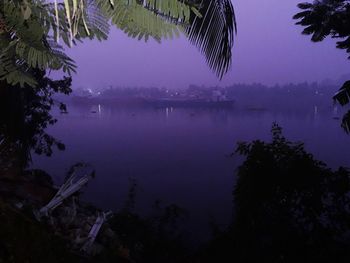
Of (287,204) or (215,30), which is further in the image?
(287,204)

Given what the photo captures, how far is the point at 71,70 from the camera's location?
1807 millimetres

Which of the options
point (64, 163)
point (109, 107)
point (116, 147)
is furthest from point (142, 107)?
point (64, 163)

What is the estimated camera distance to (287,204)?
22.6 feet

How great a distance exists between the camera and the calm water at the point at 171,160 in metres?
28.0

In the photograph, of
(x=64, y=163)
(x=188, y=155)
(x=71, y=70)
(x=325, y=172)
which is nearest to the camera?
(x=71, y=70)

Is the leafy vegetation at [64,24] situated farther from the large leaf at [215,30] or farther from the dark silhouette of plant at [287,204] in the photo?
the dark silhouette of plant at [287,204]

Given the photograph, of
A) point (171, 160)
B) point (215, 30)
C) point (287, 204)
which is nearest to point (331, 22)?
point (287, 204)

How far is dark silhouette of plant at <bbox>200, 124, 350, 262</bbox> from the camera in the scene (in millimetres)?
6621

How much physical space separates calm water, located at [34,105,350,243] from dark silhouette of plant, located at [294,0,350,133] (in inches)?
297

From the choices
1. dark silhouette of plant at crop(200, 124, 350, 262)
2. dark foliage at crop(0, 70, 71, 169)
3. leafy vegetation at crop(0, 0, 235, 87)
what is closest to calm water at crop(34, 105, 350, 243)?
dark silhouette of plant at crop(200, 124, 350, 262)

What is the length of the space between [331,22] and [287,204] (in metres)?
Answer: 3.97

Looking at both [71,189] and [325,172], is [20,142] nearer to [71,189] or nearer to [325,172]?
[71,189]

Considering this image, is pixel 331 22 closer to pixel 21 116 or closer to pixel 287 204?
pixel 287 204

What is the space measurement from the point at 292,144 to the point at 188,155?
42.2 metres
